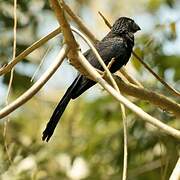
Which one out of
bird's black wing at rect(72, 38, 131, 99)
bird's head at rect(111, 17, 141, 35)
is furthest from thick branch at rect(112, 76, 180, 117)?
bird's head at rect(111, 17, 141, 35)

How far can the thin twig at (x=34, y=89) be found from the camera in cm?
141

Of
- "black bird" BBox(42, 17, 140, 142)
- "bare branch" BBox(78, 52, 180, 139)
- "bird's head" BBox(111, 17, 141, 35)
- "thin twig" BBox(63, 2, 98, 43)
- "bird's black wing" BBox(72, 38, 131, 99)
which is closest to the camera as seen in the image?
"bare branch" BBox(78, 52, 180, 139)

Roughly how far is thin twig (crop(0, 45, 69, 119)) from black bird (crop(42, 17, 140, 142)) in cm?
78

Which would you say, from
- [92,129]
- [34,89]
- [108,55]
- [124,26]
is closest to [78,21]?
[34,89]

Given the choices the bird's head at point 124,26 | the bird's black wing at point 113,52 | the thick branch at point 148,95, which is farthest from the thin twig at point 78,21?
the bird's head at point 124,26

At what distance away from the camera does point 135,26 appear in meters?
→ 3.64

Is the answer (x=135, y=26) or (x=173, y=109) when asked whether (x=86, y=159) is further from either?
(x=173, y=109)

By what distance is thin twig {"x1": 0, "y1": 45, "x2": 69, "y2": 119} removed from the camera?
A: 1.41 m

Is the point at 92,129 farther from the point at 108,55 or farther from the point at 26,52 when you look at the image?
the point at 26,52

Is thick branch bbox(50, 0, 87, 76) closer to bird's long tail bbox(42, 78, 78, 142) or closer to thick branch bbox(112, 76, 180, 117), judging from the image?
thick branch bbox(112, 76, 180, 117)

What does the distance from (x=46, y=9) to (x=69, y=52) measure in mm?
2506

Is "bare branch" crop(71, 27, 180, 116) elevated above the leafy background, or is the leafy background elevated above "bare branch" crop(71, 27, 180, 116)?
"bare branch" crop(71, 27, 180, 116)

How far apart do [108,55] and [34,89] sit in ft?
5.85

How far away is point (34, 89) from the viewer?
1479mm
